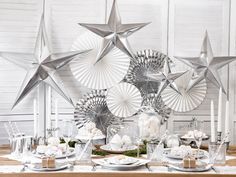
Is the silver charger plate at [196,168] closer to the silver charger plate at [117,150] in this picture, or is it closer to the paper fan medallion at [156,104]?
the silver charger plate at [117,150]

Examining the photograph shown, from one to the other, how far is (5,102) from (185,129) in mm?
1417

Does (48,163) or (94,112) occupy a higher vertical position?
(94,112)

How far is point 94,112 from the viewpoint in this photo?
315cm

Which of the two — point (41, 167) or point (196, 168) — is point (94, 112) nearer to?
point (41, 167)

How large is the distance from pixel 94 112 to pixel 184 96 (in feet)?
2.34

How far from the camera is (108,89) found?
3129 millimetres

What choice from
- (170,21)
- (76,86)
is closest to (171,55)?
(170,21)

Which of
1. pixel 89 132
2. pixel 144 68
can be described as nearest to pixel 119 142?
pixel 89 132

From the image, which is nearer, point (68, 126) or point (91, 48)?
point (68, 126)

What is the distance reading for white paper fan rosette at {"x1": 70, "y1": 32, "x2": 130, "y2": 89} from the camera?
10.3ft

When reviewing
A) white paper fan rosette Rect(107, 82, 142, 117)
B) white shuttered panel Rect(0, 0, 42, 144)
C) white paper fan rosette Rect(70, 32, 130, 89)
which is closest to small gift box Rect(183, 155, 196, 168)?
white paper fan rosette Rect(107, 82, 142, 117)

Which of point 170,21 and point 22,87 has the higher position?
point 170,21

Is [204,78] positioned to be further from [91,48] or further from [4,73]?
[4,73]

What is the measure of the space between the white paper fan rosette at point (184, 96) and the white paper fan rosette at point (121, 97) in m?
0.24
